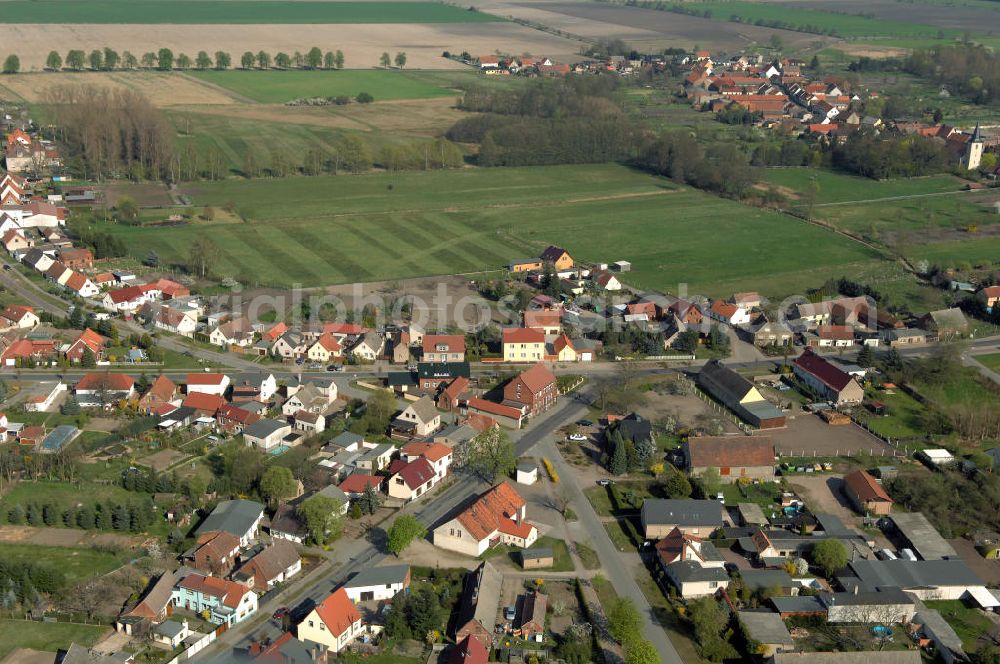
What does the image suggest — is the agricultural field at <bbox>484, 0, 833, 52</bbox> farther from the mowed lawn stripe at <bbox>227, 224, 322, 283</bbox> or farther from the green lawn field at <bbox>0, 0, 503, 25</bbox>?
the mowed lawn stripe at <bbox>227, 224, 322, 283</bbox>

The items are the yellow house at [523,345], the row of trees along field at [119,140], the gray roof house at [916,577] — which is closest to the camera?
the gray roof house at [916,577]

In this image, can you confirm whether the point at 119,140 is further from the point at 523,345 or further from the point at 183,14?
the point at 183,14

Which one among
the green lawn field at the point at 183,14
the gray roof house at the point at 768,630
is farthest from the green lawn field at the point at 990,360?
the green lawn field at the point at 183,14

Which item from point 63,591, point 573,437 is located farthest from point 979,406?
point 63,591

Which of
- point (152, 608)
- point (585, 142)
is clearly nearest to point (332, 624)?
point (152, 608)

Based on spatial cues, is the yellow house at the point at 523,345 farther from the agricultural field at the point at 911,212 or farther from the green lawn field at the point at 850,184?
the green lawn field at the point at 850,184

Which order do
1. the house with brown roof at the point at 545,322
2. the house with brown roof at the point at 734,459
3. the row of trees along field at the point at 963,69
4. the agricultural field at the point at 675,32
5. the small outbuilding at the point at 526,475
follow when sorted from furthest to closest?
the agricultural field at the point at 675,32 < the row of trees along field at the point at 963,69 < the house with brown roof at the point at 545,322 < the house with brown roof at the point at 734,459 < the small outbuilding at the point at 526,475
